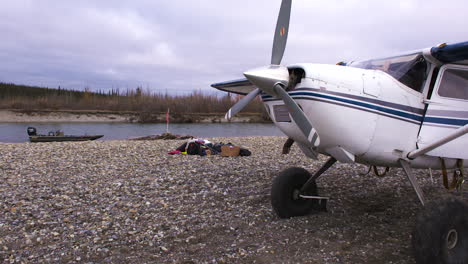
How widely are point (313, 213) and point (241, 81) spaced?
92.0 inches

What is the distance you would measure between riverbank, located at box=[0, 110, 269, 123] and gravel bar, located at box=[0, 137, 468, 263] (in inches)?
1370

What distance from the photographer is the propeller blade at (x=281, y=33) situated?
4.00 meters

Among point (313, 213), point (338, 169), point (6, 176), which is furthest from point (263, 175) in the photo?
point (6, 176)

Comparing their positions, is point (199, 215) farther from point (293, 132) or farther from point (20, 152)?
point (20, 152)

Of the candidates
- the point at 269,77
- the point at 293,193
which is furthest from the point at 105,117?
the point at 269,77

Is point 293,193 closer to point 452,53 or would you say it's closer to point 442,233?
point 442,233

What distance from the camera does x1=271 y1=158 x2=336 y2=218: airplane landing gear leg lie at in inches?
194

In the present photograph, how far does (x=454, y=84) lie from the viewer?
4.20 metres

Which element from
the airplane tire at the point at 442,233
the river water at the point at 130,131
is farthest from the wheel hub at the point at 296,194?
the river water at the point at 130,131

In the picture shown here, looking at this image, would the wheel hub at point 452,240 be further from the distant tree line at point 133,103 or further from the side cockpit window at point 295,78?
the distant tree line at point 133,103

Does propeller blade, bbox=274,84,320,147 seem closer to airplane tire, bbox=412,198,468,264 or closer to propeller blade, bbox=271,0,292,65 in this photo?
propeller blade, bbox=271,0,292,65

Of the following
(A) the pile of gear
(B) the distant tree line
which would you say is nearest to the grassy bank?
(B) the distant tree line

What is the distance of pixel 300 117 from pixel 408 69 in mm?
1554

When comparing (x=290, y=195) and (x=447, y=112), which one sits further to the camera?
(x=290, y=195)
